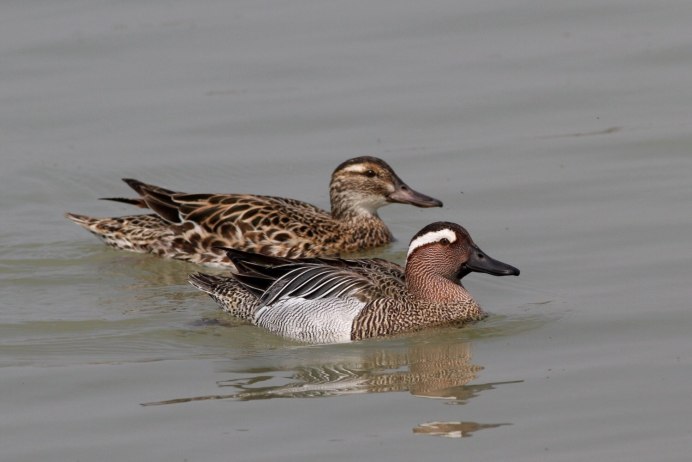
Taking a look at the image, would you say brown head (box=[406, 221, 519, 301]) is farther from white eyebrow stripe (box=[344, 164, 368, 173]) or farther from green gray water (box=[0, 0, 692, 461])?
white eyebrow stripe (box=[344, 164, 368, 173])

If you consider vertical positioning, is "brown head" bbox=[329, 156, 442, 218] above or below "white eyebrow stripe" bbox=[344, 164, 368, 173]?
below

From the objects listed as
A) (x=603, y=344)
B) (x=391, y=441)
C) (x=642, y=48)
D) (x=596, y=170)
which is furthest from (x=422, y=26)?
(x=391, y=441)

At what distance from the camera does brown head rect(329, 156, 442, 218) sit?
1427 cm

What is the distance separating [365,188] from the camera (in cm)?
1448

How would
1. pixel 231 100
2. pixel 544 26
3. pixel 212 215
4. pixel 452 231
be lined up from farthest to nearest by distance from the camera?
pixel 544 26, pixel 231 100, pixel 212 215, pixel 452 231

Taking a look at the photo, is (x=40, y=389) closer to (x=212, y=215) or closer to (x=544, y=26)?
(x=212, y=215)

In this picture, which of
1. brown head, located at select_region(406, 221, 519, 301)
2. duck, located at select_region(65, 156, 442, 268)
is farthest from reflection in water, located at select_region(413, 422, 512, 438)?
duck, located at select_region(65, 156, 442, 268)

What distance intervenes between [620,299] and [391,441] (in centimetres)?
324

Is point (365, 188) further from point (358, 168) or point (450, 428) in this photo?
point (450, 428)

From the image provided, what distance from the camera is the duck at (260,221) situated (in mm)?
14086

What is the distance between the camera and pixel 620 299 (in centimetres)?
1163

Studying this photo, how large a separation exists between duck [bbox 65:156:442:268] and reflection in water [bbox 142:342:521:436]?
3048 millimetres

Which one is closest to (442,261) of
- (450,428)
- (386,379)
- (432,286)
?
(432,286)

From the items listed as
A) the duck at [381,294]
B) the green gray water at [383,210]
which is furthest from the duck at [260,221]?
the duck at [381,294]
